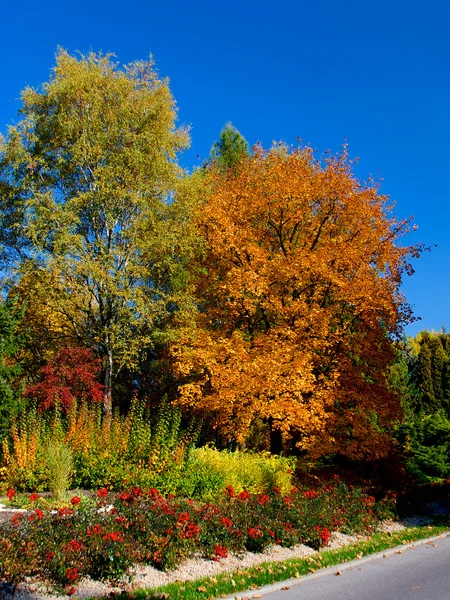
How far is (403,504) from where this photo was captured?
42.8 feet

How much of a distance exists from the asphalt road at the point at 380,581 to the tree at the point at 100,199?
35.1 feet

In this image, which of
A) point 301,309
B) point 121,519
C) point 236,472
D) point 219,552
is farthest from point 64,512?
point 301,309

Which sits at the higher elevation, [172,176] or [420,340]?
[172,176]

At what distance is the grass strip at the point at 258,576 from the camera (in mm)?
5723

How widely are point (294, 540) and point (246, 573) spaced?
1.98 m

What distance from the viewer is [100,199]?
17.6 meters

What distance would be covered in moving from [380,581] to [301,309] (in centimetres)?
795

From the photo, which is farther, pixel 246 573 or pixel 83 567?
pixel 246 573

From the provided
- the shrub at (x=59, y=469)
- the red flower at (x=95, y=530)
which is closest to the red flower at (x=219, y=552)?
the red flower at (x=95, y=530)

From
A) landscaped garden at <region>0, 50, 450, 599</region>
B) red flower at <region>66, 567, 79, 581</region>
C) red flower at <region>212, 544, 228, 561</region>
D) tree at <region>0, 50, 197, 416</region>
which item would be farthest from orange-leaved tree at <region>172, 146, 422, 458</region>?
red flower at <region>66, 567, 79, 581</region>

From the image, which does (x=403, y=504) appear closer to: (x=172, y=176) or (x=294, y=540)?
(x=294, y=540)

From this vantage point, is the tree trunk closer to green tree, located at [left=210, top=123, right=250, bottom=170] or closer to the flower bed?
the flower bed

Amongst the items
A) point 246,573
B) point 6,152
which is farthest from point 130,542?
point 6,152

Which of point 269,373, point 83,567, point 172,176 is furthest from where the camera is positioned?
point 172,176
